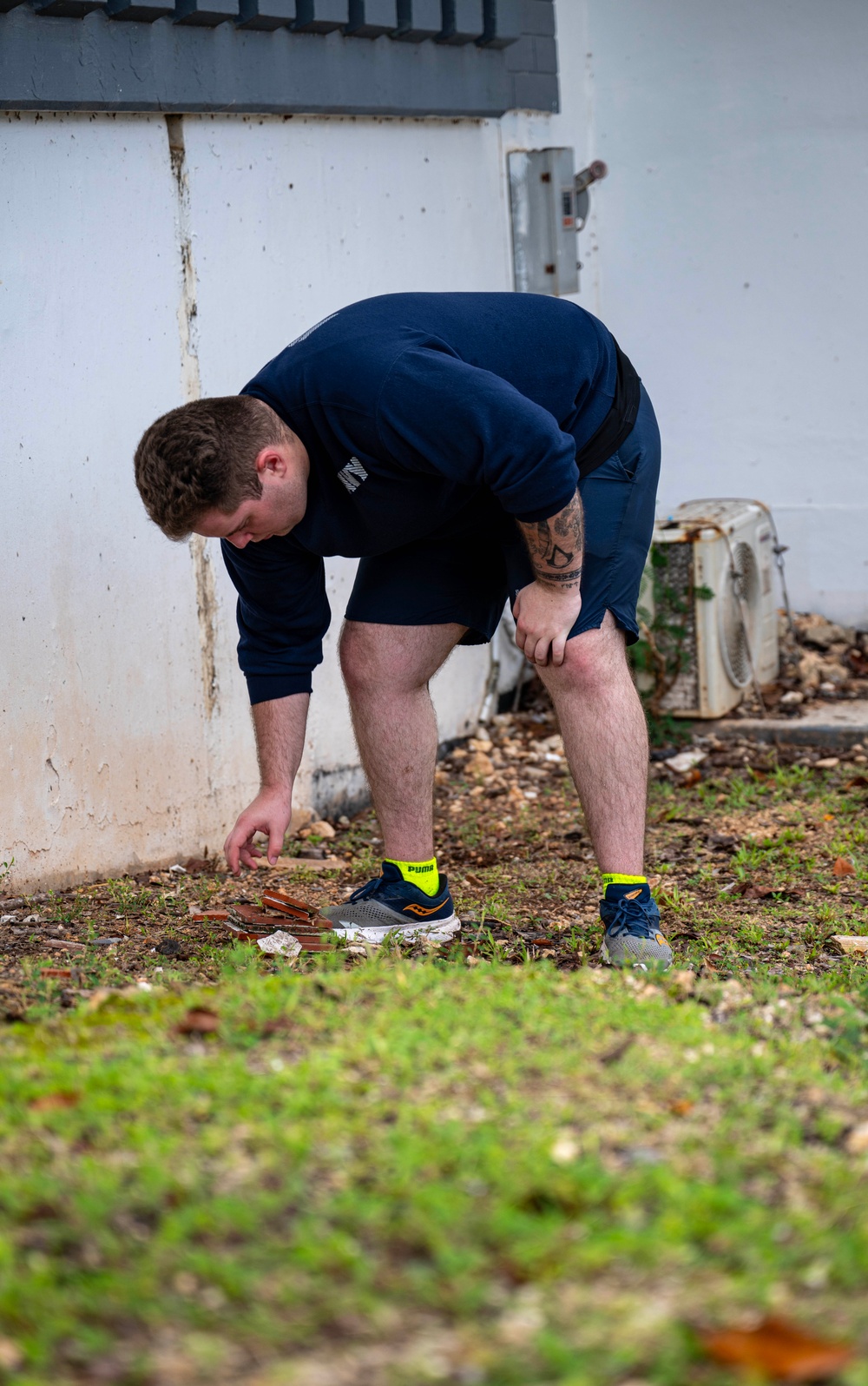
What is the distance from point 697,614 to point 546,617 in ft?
8.72

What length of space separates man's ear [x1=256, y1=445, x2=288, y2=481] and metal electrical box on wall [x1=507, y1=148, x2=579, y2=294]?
327 centimetres

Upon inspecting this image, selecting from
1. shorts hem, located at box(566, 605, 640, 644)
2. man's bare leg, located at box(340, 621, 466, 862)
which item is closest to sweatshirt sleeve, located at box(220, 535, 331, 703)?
man's bare leg, located at box(340, 621, 466, 862)

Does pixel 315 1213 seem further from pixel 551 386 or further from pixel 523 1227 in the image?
pixel 551 386

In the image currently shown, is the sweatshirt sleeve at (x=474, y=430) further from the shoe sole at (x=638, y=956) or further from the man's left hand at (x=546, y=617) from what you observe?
the shoe sole at (x=638, y=956)

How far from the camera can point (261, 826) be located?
3.27 metres

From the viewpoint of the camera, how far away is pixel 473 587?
348 centimetres

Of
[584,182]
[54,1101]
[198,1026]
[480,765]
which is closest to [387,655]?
[198,1026]

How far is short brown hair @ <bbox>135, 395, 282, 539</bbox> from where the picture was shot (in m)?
2.82

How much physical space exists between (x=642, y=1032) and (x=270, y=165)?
336 centimetres

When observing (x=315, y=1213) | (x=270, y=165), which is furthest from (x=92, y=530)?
(x=315, y=1213)

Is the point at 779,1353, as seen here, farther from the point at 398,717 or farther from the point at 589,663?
the point at 398,717

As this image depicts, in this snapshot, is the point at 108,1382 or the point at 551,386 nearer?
the point at 108,1382

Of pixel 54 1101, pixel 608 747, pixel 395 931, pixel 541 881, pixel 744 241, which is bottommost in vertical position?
pixel 541 881

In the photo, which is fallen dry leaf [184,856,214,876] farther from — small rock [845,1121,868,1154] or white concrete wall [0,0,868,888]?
small rock [845,1121,868,1154]
